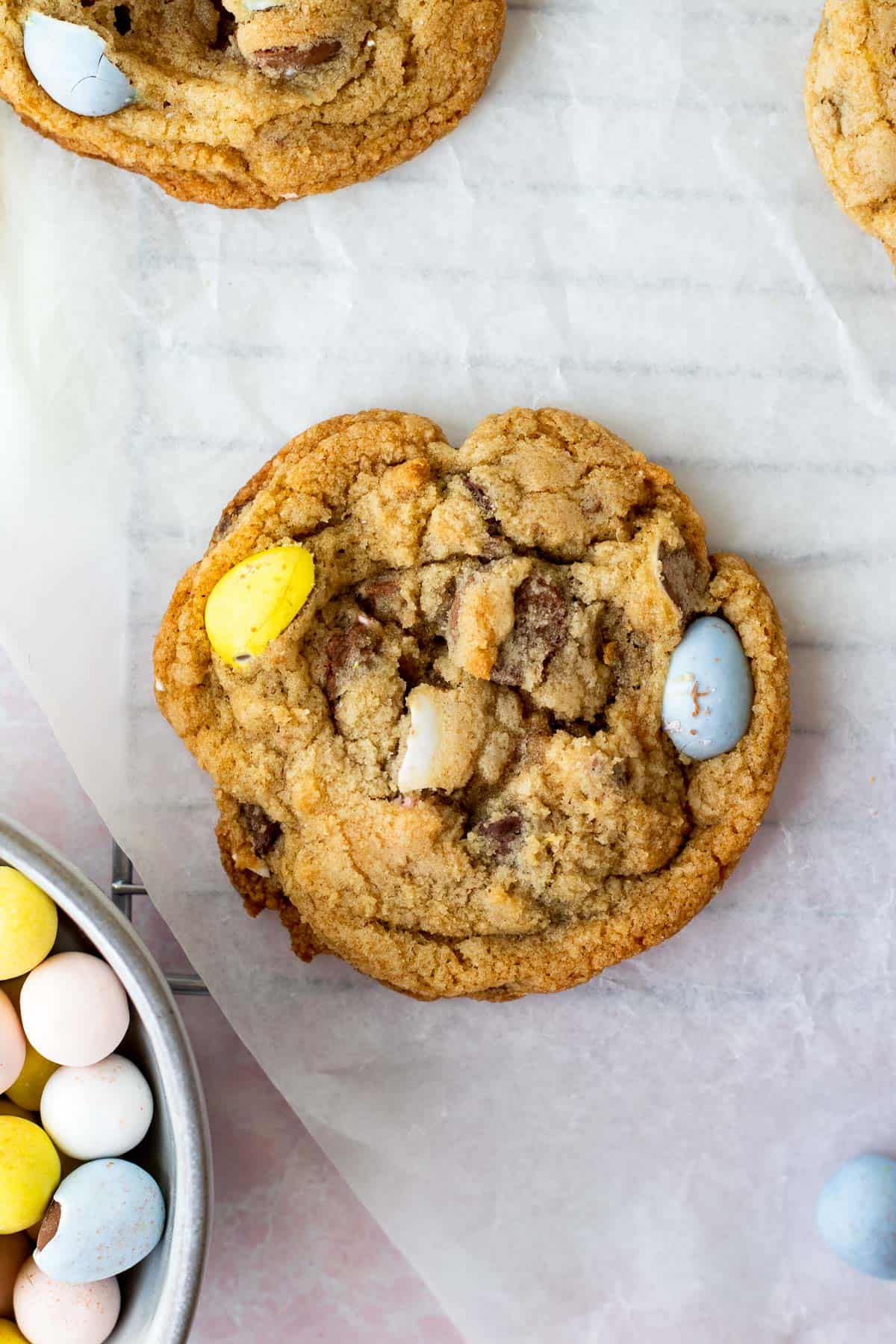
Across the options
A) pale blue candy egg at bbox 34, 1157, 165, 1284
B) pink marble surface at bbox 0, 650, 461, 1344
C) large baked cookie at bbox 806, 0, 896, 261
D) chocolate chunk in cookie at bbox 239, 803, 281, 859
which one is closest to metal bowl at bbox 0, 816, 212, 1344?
pale blue candy egg at bbox 34, 1157, 165, 1284

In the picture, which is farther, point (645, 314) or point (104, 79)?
point (645, 314)

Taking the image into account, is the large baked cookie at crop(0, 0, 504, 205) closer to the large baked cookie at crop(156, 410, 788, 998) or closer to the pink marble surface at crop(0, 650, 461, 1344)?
the large baked cookie at crop(156, 410, 788, 998)

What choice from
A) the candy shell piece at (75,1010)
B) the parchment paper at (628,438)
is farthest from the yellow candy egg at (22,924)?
the parchment paper at (628,438)

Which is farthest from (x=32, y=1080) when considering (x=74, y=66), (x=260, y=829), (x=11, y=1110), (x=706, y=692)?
(x=74, y=66)

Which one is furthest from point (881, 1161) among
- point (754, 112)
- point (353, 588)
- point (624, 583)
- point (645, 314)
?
point (754, 112)

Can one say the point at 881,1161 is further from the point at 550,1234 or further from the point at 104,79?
the point at 104,79

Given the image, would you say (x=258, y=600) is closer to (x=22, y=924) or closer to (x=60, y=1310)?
(x=22, y=924)
